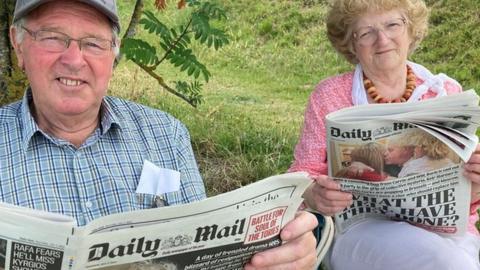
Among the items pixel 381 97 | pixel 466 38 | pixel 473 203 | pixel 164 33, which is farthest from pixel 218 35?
pixel 466 38

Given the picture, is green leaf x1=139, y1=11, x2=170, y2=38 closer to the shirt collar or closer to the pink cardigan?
the pink cardigan

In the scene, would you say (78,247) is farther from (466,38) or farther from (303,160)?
(466,38)

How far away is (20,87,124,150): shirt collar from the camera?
1.73m

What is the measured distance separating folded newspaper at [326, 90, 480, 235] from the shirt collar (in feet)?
1.92

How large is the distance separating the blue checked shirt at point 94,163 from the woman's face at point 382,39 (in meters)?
0.73

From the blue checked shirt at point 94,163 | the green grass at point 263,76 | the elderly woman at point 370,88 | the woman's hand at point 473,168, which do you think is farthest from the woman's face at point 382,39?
the green grass at point 263,76

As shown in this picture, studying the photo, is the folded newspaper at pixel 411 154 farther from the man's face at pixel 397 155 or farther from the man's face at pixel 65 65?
the man's face at pixel 65 65

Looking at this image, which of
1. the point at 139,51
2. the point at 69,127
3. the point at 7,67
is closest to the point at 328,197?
the point at 69,127

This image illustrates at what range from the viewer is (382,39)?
222cm

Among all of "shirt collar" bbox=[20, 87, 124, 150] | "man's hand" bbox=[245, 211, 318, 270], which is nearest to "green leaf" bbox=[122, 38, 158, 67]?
Answer: "shirt collar" bbox=[20, 87, 124, 150]

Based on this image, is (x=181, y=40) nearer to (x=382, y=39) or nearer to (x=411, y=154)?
(x=382, y=39)

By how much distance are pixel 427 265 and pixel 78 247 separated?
1.04 metres

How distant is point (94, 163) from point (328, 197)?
2.15 ft

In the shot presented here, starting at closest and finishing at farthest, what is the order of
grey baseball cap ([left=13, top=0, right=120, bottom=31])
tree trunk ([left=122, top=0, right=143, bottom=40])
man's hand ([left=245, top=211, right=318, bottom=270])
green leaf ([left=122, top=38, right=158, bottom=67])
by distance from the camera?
man's hand ([left=245, top=211, right=318, bottom=270]) → grey baseball cap ([left=13, top=0, right=120, bottom=31]) → green leaf ([left=122, top=38, right=158, bottom=67]) → tree trunk ([left=122, top=0, right=143, bottom=40])
